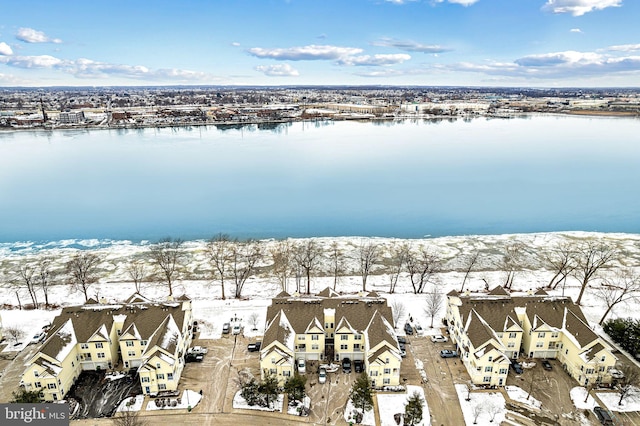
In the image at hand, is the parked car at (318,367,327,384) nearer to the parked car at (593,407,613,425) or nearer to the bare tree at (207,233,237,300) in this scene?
the parked car at (593,407,613,425)

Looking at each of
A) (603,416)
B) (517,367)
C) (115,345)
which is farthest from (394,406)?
(115,345)

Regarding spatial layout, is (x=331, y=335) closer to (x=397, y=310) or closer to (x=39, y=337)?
(x=397, y=310)

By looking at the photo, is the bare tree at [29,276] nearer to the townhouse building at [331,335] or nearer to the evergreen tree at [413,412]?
the townhouse building at [331,335]

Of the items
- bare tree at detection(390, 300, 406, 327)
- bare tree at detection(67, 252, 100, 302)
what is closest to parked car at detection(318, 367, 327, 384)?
bare tree at detection(390, 300, 406, 327)

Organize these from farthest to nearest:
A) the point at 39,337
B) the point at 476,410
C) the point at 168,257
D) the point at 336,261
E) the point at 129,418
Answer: the point at 336,261 → the point at 168,257 → the point at 39,337 → the point at 476,410 → the point at 129,418

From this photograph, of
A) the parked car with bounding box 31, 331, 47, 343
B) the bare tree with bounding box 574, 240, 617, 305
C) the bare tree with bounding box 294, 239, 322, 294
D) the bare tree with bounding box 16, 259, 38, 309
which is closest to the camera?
the parked car with bounding box 31, 331, 47, 343
